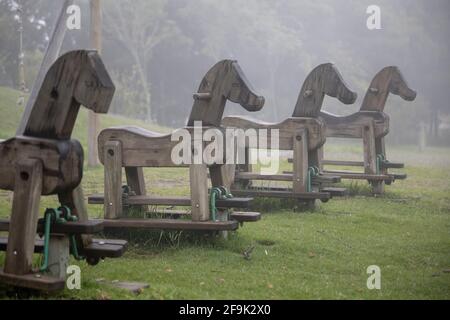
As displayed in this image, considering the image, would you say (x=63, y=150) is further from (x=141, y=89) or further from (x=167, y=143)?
(x=141, y=89)

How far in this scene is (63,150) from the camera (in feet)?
17.1

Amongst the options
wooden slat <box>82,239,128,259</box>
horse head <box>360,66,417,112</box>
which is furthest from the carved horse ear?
horse head <box>360,66,417,112</box>

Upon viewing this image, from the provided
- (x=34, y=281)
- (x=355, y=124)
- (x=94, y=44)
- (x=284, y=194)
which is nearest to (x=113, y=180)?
(x=34, y=281)

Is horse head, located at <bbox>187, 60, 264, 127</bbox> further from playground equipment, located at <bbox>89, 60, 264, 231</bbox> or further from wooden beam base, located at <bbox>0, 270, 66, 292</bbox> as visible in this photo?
wooden beam base, located at <bbox>0, 270, 66, 292</bbox>

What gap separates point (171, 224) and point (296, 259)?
1.38 m

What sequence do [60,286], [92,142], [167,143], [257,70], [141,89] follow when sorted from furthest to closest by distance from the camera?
[257,70] → [141,89] → [92,142] → [167,143] → [60,286]

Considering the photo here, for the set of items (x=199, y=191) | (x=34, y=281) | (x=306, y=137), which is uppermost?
(x=306, y=137)

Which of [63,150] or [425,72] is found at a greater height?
[425,72]

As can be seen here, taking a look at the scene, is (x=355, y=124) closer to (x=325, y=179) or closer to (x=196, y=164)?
(x=325, y=179)

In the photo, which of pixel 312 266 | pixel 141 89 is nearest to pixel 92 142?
pixel 312 266

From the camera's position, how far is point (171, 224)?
24.0 ft

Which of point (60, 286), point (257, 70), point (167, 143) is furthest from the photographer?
point (257, 70)

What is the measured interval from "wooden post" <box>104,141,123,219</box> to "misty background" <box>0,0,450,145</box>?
34931mm
